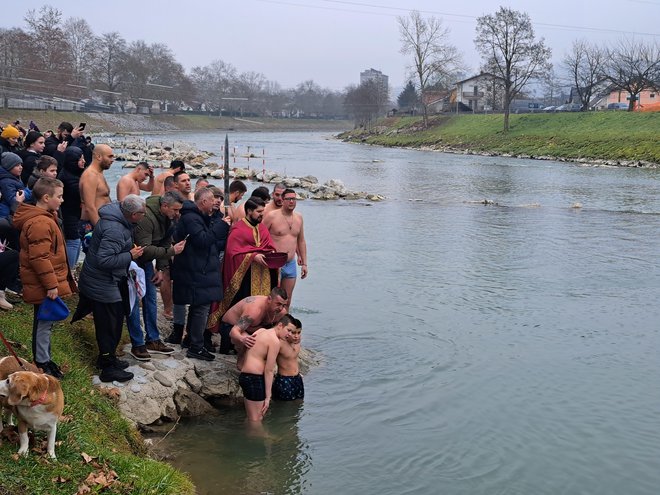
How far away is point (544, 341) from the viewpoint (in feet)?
33.6

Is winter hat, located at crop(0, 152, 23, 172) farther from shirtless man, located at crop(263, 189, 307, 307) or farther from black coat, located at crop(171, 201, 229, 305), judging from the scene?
shirtless man, located at crop(263, 189, 307, 307)

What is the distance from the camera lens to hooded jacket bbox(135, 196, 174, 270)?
23.1ft

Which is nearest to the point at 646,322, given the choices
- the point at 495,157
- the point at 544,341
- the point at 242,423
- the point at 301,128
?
the point at 544,341

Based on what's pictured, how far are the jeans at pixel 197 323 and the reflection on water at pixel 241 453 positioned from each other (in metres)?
0.75

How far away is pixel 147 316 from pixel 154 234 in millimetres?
862

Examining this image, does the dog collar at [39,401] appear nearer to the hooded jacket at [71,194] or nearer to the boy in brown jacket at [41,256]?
the boy in brown jacket at [41,256]

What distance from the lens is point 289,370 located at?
7.66 m

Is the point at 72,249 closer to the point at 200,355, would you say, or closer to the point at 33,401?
the point at 200,355

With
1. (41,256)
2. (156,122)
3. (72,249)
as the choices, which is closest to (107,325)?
(41,256)

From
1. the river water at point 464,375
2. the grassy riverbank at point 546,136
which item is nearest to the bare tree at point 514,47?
the grassy riverbank at point 546,136

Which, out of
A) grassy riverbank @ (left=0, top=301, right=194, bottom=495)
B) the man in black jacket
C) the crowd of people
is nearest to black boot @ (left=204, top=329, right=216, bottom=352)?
the crowd of people

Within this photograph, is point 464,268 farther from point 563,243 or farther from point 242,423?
point 242,423

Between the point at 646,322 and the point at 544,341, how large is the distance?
1.98 meters

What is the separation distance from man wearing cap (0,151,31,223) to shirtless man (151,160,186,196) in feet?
5.35
